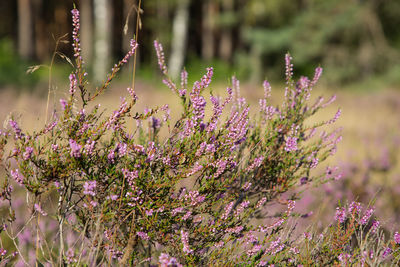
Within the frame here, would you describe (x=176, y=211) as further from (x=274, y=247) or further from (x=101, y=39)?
(x=101, y=39)

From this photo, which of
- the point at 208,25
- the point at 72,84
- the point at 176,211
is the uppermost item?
the point at 208,25

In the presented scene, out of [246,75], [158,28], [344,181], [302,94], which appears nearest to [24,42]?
[158,28]

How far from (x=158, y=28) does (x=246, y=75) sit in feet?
22.7

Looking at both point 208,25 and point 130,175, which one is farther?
point 208,25

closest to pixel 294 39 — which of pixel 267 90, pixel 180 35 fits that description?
pixel 180 35

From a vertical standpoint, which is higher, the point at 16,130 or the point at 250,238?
the point at 16,130

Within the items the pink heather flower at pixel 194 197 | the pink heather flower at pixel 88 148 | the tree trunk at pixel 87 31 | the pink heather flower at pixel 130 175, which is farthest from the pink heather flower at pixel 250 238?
the tree trunk at pixel 87 31

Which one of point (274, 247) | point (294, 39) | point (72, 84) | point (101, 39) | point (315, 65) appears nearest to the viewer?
point (72, 84)

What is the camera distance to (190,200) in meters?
2.40

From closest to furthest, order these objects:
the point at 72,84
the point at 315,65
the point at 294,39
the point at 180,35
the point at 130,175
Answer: the point at 72,84
the point at 130,175
the point at 294,39
the point at 315,65
the point at 180,35

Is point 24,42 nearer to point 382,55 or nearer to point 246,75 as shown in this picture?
point 246,75

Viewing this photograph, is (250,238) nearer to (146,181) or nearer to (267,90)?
(146,181)

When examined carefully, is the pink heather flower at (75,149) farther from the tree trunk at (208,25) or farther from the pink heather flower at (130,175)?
the tree trunk at (208,25)

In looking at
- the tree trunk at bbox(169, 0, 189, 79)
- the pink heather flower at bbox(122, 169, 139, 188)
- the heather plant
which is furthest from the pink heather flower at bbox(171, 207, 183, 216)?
the tree trunk at bbox(169, 0, 189, 79)
